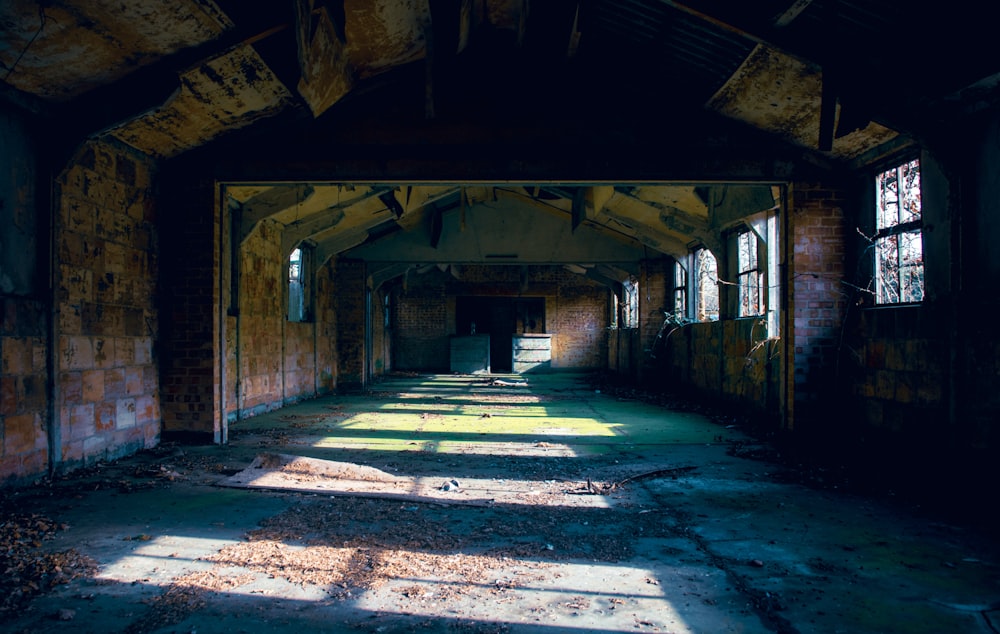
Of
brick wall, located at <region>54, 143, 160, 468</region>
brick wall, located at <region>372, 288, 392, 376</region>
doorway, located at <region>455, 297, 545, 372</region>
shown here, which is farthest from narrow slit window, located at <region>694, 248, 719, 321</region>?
doorway, located at <region>455, 297, 545, 372</region>

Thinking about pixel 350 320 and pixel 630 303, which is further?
pixel 630 303

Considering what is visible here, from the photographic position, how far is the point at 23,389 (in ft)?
16.9

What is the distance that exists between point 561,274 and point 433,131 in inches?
613

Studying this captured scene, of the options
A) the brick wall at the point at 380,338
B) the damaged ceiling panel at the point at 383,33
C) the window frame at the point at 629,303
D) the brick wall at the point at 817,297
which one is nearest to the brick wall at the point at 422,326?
the brick wall at the point at 380,338

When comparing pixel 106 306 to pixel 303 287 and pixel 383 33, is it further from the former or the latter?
pixel 303 287

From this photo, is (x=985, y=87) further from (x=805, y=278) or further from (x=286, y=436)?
(x=286, y=436)

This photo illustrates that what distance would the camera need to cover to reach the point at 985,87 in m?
4.84

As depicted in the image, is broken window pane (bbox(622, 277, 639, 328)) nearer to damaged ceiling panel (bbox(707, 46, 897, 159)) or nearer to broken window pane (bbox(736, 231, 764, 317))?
broken window pane (bbox(736, 231, 764, 317))

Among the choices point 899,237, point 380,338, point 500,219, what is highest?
point 500,219

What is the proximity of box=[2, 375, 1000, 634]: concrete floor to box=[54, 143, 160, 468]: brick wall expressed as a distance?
42 cm

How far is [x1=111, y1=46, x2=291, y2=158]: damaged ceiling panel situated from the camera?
588 cm

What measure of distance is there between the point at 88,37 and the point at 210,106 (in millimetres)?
1671

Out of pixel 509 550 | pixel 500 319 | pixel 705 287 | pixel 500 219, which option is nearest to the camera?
pixel 509 550

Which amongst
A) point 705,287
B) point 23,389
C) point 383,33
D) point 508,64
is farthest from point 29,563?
point 705,287
